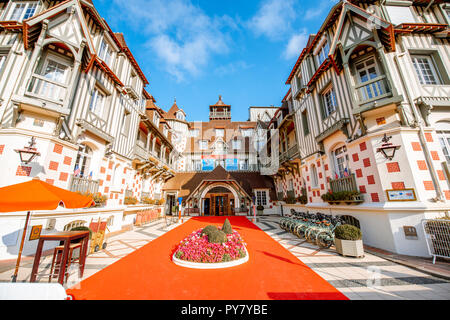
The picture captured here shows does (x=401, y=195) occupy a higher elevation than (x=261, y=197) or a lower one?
lower

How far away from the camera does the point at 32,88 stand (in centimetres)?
621

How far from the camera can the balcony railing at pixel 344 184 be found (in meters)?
7.26

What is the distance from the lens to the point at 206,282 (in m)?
3.80

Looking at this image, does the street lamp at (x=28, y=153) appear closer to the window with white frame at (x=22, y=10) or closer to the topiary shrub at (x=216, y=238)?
the window with white frame at (x=22, y=10)

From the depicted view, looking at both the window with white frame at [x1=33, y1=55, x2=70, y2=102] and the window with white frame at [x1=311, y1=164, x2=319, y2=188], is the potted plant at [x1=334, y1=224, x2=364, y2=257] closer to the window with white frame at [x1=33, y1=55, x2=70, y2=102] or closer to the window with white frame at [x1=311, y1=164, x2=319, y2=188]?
the window with white frame at [x1=311, y1=164, x2=319, y2=188]

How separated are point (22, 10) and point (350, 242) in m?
16.6

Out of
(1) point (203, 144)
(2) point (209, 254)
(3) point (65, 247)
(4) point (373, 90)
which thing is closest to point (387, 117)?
(4) point (373, 90)

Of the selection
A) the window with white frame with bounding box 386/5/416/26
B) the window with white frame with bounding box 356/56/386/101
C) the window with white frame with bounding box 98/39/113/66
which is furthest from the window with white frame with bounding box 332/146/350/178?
the window with white frame with bounding box 98/39/113/66

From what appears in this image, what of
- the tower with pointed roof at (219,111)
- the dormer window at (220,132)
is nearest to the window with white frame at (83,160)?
the dormer window at (220,132)

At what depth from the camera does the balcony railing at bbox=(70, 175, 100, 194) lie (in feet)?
22.5

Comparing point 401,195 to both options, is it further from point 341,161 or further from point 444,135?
point 444,135

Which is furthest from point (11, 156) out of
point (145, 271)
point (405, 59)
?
point (405, 59)
